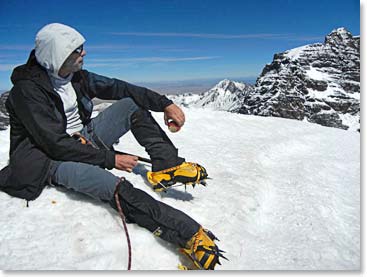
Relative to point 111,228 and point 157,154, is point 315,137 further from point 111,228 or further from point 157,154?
point 111,228

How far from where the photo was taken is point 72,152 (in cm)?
399

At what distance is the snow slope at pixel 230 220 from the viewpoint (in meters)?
3.61

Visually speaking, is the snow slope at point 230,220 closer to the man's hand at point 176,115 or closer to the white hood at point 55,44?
the man's hand at point 176,115

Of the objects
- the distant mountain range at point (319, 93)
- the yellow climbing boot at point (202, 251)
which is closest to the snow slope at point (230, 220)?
the yellow climbing boot at point (202, 251)

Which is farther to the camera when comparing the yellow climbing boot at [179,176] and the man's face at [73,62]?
the yellow climbing boot at [179,176]

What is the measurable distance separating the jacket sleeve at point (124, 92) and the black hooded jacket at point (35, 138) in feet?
2.64

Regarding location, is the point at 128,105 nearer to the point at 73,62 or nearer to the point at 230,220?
the point at 73,62

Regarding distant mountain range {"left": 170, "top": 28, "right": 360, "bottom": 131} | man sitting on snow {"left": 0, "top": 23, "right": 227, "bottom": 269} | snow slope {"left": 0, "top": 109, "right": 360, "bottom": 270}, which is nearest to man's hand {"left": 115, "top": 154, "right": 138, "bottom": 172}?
man sitting on snow {"left": 0, "top": 23, "right": 227, "bottom": 269}

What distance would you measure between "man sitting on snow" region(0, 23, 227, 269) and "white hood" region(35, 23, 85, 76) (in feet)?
0.03

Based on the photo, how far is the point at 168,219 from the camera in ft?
12.1

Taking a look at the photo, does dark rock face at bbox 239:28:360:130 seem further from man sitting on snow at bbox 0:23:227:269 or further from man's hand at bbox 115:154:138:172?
man's hand at bbox 115:154:138:172

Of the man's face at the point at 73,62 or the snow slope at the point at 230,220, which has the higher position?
the man's face at the point at 73,62

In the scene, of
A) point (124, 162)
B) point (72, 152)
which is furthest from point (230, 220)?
point (72, 152)

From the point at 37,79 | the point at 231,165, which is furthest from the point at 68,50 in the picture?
the point at 231,165
